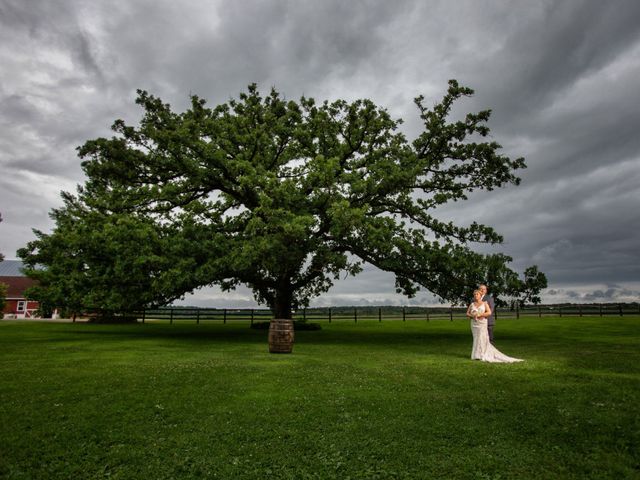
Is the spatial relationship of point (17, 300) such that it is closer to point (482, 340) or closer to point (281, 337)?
point (281, 337)

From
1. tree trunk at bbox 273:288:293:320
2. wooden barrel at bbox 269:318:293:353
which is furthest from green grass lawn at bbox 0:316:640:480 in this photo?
tree trunk at bbox 273:288:293:320

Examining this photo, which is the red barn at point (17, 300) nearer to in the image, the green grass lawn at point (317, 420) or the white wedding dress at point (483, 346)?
the green grass lawn at point (317, 420)

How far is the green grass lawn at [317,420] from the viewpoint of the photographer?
6.52 meters

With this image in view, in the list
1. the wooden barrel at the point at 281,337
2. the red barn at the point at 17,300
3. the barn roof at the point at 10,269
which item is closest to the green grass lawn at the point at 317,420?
the wooden barrel at the point at 281,337

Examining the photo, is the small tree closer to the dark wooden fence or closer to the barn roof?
the dark wooden fence

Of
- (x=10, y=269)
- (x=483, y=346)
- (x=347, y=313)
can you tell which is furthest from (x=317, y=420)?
(x=10, y=269)

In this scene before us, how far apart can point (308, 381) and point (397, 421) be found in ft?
12.1

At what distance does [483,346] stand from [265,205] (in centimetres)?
1160

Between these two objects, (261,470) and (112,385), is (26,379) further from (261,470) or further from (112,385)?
(261,470)

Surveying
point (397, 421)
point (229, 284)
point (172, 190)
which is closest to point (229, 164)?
point (172, 190)

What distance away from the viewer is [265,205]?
2103cm

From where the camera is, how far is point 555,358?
15898 millimetres

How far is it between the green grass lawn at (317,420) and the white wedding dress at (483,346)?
3.44 ft

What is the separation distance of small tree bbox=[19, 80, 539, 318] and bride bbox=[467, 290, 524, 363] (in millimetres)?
6858
